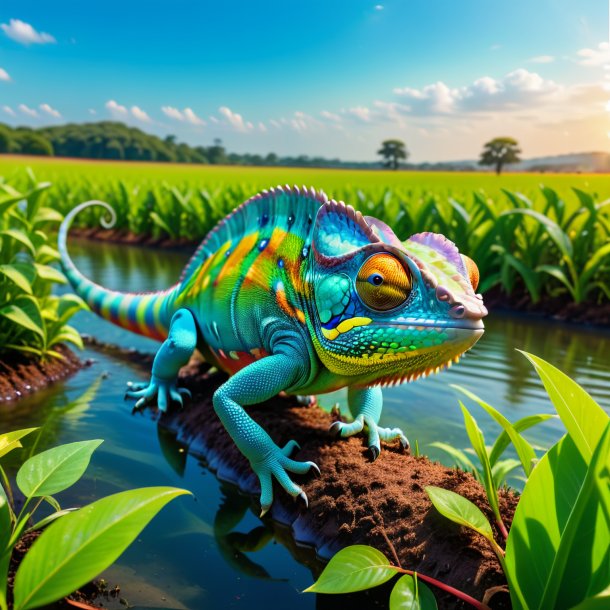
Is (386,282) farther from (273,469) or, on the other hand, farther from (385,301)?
(273,469)

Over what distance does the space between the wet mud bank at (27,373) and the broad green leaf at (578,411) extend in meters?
3.36

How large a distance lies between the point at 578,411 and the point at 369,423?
1355 millimetres

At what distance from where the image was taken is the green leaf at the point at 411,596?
1574 mm

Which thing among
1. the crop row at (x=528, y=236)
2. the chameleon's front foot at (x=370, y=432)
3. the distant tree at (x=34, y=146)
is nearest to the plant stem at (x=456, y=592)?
the chameleon's front foot at (x=370, y=432)

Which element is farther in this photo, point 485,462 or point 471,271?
point 471,271

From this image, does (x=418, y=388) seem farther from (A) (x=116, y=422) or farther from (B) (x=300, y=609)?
(B) (x=300, y=609)

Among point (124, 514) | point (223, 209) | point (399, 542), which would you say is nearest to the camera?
point (124, 514)

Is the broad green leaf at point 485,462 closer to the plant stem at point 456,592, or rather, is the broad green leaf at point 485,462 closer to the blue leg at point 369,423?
the plant stem at point 456,592

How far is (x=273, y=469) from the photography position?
2.43 m

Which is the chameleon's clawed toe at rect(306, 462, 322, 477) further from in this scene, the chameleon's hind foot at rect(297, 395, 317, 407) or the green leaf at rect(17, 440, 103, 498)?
the green leaf at rect(17, 440, 103, 498)

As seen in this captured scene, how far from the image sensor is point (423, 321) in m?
2.09

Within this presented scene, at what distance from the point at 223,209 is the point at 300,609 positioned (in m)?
9.54

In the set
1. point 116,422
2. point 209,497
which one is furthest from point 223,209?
point 209,497

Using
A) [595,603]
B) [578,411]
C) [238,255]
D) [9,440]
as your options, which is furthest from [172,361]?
[595,603]
